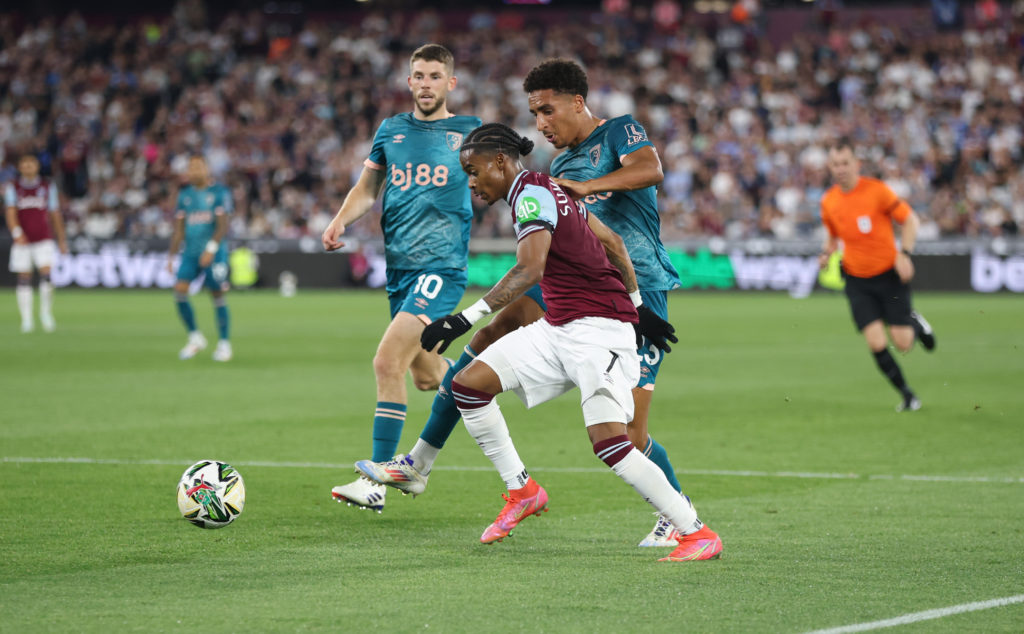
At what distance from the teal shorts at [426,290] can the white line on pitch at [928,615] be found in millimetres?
3424

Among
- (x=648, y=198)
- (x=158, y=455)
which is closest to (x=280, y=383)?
(x=158, y=455)

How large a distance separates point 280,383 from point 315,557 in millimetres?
8273

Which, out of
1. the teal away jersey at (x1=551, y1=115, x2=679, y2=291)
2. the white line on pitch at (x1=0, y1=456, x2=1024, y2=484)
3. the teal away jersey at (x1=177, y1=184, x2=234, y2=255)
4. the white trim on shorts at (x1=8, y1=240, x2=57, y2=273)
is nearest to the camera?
the teal away jersey at (x1=551, y1=115, x2=679, y2=291)

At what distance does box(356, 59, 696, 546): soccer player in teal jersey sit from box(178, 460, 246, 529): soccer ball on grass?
69 cm

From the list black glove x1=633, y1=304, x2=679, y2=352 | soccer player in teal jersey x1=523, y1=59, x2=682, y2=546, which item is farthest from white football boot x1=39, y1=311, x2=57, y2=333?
black glove x1=633, y1=304, x2=679, y2=352

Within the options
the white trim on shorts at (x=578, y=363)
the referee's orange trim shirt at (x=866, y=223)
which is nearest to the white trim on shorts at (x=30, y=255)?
the referee's orange trim shirt at (x=866, y=223)

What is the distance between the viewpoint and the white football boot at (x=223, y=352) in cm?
1655

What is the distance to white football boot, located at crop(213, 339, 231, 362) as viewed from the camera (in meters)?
16.5

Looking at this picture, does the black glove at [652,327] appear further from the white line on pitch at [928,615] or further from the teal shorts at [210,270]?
the teal shorts at [210,270]

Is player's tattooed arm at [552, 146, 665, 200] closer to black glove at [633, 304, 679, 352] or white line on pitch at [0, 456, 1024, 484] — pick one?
black glove at [633, 304, 679, 352]

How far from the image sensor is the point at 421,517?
7.21m

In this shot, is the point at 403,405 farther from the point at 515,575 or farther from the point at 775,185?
the point at 775,185

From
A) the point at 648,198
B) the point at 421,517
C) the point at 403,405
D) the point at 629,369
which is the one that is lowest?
the point at 421,517

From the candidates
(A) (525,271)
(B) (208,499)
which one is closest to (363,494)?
(B) (208,499)
